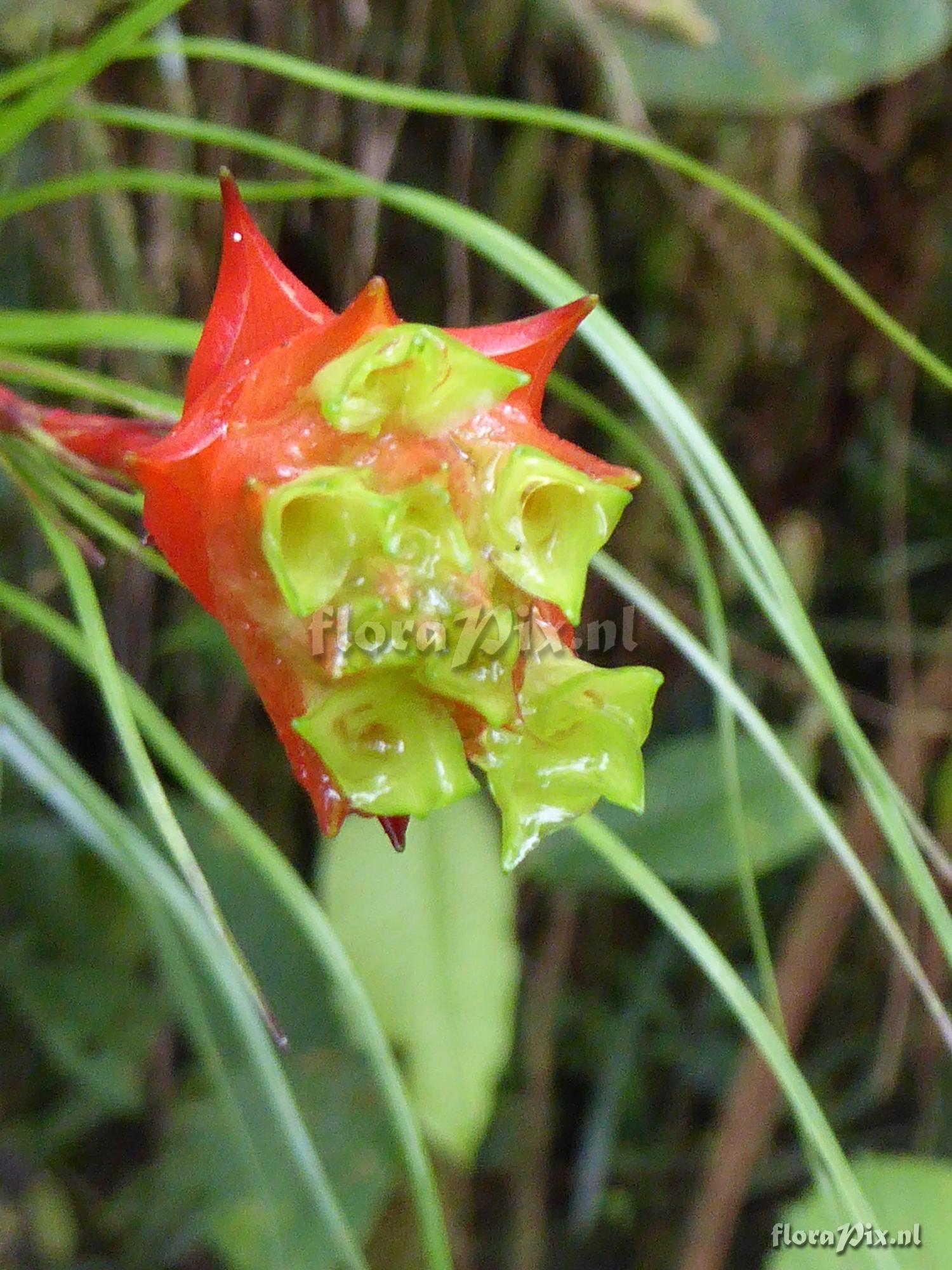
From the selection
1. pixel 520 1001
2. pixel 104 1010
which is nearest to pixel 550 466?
pixel 104 1010

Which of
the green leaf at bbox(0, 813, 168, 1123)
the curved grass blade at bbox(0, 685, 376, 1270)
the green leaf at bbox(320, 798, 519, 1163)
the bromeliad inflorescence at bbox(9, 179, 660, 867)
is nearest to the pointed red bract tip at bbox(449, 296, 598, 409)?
the bromeliad inflorescence at bbox(9, 179, 660, 867)

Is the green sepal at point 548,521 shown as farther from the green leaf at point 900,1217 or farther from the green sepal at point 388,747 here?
the green leaf at point 900,1217

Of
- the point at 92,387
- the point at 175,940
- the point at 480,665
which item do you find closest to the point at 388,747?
the point at 480,665

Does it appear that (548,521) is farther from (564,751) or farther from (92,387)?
(92,387)

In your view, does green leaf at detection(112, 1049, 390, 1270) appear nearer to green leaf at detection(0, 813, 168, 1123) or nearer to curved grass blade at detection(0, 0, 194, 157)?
green leaf at detection(0, 813, 168, 1123)

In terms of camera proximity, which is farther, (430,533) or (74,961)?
(74,961)

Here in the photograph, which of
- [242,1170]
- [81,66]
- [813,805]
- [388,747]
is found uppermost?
[81,66]
